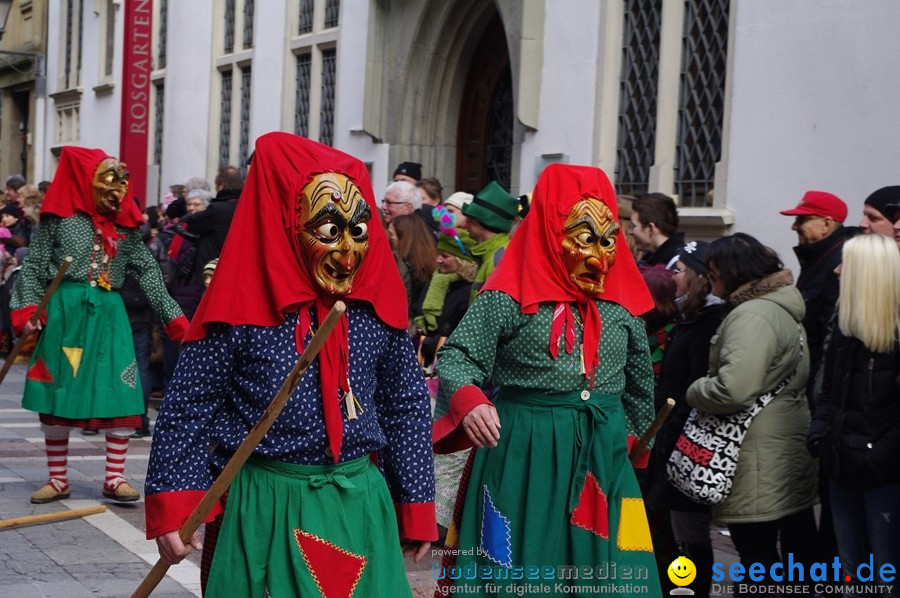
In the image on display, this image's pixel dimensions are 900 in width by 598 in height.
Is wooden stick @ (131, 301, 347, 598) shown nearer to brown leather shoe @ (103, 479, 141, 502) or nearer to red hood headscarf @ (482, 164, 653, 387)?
red hood headscarf @ (482, 164, 653, 387)

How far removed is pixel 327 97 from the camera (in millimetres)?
17000

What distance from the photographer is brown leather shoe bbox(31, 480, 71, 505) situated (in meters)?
7.86

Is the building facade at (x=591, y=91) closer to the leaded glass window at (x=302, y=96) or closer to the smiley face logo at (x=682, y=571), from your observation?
the leaded glass window at (x=302, y=96)

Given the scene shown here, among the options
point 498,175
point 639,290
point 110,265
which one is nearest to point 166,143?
point 498,175

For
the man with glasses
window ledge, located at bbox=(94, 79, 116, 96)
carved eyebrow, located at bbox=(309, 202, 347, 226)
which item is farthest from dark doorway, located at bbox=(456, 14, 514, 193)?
window ledge, located at bbox=(94, 79, 116, 96)

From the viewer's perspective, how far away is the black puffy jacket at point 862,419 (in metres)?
5.04

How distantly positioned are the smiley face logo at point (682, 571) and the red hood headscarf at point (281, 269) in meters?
2.55

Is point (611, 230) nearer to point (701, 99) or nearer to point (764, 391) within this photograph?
point (764, 391)

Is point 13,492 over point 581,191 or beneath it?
beneath

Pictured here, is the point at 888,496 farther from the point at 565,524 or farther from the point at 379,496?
the point at 379,496

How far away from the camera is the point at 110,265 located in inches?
320

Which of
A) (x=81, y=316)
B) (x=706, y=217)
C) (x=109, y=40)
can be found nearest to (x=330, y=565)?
(x=81, y=316)

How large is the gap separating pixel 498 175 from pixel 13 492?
23.3 ft

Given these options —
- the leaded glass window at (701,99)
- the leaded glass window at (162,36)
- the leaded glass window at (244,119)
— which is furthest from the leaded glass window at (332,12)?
the leaded glass window at (701,99)
